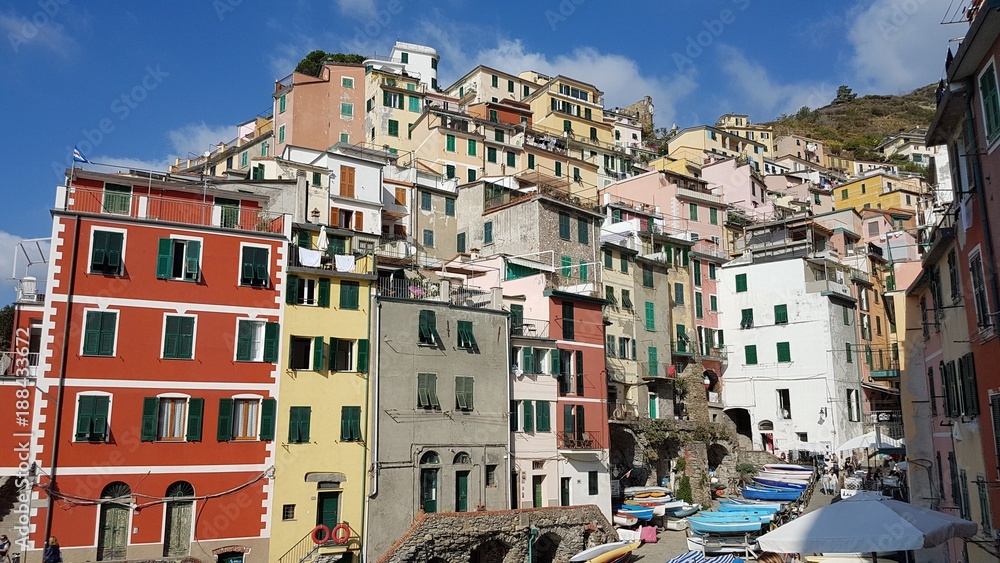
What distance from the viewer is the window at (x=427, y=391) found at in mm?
36594

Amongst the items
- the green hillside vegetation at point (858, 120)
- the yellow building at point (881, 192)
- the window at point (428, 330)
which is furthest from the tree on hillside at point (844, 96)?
the window at point (428, 330)

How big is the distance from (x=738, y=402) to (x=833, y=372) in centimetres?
Answer: 702

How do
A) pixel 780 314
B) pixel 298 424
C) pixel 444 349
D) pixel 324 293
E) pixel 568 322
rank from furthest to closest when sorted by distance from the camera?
pixel 780 314, pixel 568 322, pixel 444 349, pixel 324 293, pixel 298 424

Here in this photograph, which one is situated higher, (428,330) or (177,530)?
(428,330)

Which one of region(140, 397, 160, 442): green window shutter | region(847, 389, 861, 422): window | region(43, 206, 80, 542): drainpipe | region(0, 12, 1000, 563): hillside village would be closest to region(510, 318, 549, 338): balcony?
region(0, 12, 1000, 563): hillside village

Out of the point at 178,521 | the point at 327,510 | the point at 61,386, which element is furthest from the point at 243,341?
the point at 327,510

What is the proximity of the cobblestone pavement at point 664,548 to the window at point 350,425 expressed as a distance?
16.0m

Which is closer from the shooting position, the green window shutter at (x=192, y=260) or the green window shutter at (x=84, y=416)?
the green window shutter at (x=84, y=416)

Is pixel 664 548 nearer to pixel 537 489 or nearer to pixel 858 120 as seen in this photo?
pixel 537 489

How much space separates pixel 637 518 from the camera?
146 feet

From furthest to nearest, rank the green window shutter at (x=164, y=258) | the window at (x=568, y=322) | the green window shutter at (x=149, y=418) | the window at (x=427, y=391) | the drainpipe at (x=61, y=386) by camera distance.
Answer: the window at (x=568, y=322) → the window at (x=427, y=391) → the green window shutter at (x=164, y=258) → the green window shutter at (x=149, y=418) → the drainpipe at (x=61, y=386)

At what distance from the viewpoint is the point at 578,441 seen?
42281 millimetres

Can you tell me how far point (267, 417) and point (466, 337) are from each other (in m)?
10.0

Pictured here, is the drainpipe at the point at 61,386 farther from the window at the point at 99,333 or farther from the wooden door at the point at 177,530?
the wooden door at the point at 177,530
